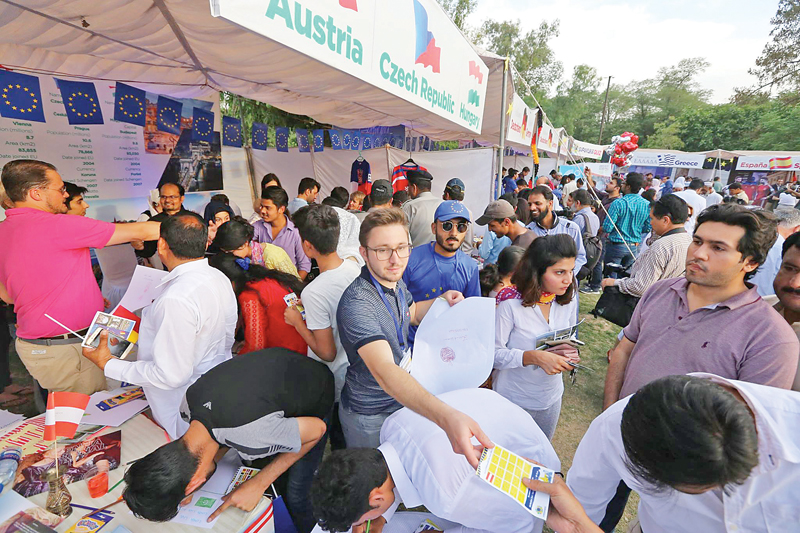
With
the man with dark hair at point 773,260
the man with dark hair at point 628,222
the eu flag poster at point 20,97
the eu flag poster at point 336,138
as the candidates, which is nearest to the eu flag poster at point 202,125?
the eu flag poster at point 20,97

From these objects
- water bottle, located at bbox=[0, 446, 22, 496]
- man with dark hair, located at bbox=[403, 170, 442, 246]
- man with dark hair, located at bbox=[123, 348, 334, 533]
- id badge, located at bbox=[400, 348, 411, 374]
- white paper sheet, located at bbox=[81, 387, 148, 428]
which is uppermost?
man with dark hair, located at bbox=[403, 170, 442, 246]

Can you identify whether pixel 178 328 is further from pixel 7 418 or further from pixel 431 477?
pixel 7 418

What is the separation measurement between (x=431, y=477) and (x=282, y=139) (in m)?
7.28

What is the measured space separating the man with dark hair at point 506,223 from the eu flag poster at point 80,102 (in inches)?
175

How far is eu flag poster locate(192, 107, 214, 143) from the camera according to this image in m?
5.33

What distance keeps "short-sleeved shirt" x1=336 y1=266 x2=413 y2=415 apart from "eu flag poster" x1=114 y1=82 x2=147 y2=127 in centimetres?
438

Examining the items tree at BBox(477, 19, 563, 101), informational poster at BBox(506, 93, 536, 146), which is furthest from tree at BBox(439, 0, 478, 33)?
informational poster at BBox(506, 93, 536, 146)

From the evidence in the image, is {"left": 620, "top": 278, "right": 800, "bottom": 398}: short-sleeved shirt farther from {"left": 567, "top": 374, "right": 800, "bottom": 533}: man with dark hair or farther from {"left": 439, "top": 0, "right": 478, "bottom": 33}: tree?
{"left": 439, "top": 0, "right": 478, "bottom": 33}: tree

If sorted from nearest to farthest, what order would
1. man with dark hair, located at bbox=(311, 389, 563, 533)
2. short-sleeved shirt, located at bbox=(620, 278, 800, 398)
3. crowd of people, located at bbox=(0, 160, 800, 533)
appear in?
crowd of people, located at bbox=(0, 160, 800, 533) < man with dark hair, located at bbox=(311, 389, 563, 533) < short-sleeved shirt, located at bbox=(620, 278, 800, 398)

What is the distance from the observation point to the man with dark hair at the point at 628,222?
218 inches

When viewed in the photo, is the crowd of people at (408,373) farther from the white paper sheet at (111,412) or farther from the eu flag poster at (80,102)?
the eu flag poster at (80,102)

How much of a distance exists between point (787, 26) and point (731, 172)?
16.3m

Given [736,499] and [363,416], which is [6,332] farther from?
→ [736,499]

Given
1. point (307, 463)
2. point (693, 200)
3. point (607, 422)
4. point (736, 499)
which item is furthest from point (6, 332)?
point (693, 200)
